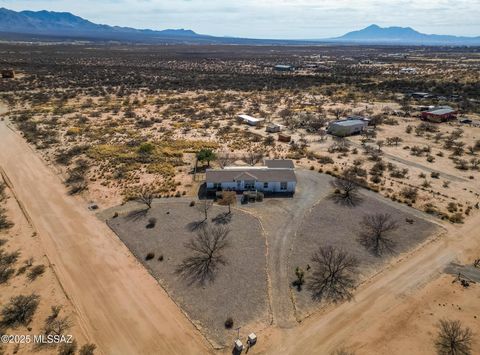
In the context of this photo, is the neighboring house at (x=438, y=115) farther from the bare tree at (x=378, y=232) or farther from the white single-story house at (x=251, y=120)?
the bare tree at (x=378, y=232)

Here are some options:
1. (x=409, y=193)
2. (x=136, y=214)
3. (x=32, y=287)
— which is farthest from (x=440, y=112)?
(x=32, y=287)

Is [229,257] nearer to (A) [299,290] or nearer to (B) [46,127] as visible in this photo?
(A) [299,290]

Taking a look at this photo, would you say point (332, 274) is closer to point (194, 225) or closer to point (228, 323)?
point (228, 323)

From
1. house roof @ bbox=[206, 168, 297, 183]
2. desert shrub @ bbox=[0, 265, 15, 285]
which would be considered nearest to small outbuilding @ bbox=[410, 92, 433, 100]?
house roof @ bbox=[206, 168, 297, 183]

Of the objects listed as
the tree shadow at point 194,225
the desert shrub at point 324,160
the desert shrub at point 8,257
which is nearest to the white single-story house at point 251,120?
the desert shrub at point 324,160

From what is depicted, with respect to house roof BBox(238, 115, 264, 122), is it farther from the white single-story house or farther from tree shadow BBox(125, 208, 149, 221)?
tree shadow BBox(125, 208, 149, 221)

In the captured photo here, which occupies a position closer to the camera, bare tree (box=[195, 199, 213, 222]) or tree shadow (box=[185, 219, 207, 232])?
tree shadow (box=[185, 219, 207, 232])
